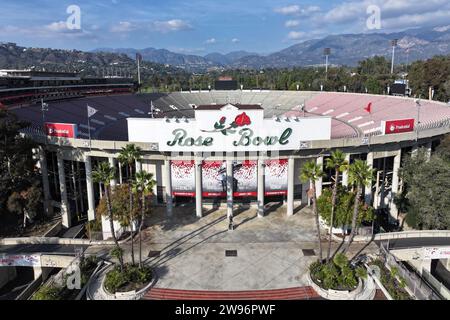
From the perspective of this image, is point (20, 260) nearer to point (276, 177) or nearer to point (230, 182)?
point (230, 182)

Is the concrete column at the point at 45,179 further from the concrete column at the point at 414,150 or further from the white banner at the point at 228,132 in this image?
the concrete column at the point at 414,150

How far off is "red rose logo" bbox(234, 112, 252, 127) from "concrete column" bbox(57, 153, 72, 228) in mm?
23898

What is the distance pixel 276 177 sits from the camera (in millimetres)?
41719

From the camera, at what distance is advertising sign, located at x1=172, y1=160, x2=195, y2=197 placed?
137 feet

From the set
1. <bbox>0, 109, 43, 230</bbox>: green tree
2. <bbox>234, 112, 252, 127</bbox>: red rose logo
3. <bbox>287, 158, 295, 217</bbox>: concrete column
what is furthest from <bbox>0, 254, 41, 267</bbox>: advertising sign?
<bbox>287, 158, 295, 217</bbox>: concrete column

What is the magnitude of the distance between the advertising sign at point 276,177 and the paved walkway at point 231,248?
2.57 m

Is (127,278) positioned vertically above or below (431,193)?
below

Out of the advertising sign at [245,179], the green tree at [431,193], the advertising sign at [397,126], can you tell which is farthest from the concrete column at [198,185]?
the green tree at [431,193]

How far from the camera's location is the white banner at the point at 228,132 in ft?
121

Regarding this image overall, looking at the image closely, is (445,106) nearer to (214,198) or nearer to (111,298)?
(214,198)

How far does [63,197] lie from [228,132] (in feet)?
79.5

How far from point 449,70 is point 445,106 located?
36833 millimetres

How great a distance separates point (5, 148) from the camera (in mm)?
38188

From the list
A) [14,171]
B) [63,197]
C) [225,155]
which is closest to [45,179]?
[63,197]
